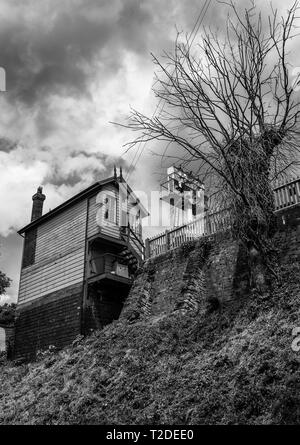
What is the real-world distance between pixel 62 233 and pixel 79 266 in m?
2.87

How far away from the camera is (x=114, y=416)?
9.62 meters

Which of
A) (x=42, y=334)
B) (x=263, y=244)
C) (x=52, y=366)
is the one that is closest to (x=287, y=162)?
(x=263, y=244)

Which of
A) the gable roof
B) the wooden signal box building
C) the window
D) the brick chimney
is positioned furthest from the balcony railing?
the brick chimney

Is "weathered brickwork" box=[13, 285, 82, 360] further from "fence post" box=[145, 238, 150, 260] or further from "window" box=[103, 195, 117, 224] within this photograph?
"window" box=[103, 195, 117, 224]

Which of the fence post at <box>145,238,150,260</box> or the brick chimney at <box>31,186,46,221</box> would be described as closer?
the fence post at <box>145,238,150,260</box>

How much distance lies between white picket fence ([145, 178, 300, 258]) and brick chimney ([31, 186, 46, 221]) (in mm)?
9048

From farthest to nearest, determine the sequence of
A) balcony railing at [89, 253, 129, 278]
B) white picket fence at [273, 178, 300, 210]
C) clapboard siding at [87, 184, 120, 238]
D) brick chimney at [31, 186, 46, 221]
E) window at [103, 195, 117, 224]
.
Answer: brick chimney at [31, 186, 46, 221], window at [103, 195, 117, 224], clapboard siding at [87, 184, 120, 238], balcony railing at [89, 253, 129, 278], white picket fence at [273, 178, 300, 210]

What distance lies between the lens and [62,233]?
2198 centimetres

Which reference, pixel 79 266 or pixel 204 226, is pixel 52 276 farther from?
pixel 204 226

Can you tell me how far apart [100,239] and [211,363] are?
10.9 meters

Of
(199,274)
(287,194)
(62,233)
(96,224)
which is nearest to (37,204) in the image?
(62,233)

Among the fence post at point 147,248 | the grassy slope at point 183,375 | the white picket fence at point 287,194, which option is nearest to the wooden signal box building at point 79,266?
the fence post at point 147,248

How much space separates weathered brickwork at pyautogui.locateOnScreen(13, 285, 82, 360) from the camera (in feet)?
62.0
